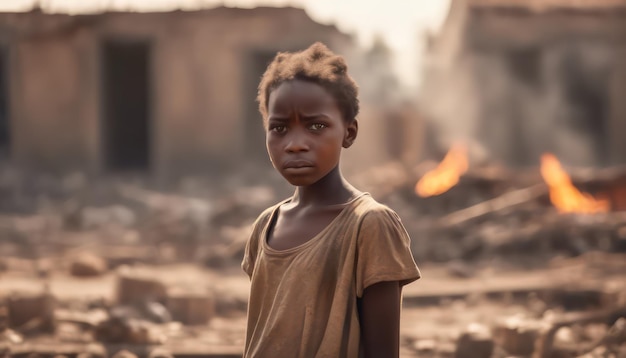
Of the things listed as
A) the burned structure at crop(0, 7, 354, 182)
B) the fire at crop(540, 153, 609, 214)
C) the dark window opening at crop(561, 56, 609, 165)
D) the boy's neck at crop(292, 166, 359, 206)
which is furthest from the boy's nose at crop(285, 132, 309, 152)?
the dark window opening at crop(561, 56, 609, 165)

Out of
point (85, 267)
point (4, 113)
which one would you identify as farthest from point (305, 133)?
point (4, 113)

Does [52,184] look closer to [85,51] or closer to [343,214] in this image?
[85,51]

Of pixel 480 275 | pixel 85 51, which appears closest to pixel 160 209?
pixel 85 51

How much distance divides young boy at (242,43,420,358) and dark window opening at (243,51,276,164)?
49.2ft

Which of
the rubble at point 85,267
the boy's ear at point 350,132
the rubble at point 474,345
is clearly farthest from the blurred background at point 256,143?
the boy's ear at point 350,132

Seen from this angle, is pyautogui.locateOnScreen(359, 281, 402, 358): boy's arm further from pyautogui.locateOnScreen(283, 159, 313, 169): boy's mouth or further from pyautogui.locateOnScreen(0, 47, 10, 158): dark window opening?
pyautogui.locateOnScreen(0, 47, 10, 158): dark window opening

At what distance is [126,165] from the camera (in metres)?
19.5

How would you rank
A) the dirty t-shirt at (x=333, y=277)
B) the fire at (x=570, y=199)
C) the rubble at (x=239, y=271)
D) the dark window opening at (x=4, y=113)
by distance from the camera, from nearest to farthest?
the dirty t-shirt at (x=333, y=277), the rubble at (x=239, y=271), the fire at (x=570, y=199), the dark window opening at (x=4, y=113)

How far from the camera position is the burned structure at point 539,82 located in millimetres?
17734

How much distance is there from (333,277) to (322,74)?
50 cm

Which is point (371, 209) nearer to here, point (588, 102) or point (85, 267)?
point (85, 267)

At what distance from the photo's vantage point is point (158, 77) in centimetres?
1700

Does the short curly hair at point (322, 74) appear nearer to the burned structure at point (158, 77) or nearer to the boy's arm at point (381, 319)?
the boy's arm at point (381, 319)

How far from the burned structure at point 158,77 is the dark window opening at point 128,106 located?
1629 millimetres
